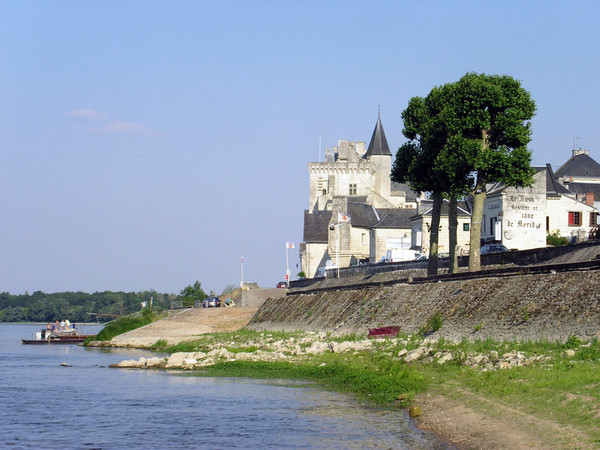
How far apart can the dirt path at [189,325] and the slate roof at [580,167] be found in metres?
42.4

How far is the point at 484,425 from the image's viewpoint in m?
17.4

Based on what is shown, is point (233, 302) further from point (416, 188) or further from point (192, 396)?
point (192, 396)

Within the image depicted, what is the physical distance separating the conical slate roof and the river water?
10587cm

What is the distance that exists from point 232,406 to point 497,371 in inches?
311

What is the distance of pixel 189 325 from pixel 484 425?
55107mm

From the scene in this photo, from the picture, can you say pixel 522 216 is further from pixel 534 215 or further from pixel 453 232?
pixel 453 232

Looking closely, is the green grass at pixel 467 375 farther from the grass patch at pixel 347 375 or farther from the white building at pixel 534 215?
the white building at pixel 534 215

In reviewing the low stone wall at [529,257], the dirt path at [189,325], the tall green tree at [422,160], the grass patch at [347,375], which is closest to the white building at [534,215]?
the low stone wall at [529,257]

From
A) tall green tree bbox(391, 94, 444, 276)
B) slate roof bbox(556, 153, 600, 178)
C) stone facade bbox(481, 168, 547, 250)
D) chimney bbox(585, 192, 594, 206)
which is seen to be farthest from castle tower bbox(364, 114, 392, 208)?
tall green tree bbox(391, 94, 444, 276)

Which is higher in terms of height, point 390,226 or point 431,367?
point 390,226

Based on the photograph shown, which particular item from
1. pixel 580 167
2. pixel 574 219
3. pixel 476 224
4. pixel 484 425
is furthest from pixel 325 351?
pixel 580 167

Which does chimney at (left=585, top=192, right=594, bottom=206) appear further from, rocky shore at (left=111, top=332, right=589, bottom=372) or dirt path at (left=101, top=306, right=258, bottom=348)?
rocky shore at (left=111, top=332, right=589, bottom=372)

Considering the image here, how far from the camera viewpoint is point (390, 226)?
92312mm

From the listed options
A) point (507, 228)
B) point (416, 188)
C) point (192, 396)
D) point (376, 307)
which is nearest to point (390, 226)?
point (507, 228)
